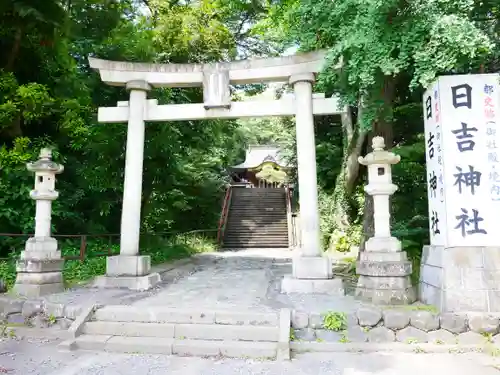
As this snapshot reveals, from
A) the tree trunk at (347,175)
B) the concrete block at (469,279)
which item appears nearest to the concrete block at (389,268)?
the concrete block at (469,279)

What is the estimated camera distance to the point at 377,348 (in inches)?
197

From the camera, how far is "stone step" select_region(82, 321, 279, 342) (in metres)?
5.13

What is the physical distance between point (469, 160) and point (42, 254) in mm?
7258

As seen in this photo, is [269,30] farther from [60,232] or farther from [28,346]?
[28,346]

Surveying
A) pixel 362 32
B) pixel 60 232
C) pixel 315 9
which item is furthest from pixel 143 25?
pixel 362 32

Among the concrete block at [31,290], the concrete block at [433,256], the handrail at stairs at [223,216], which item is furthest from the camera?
the handrail at stairs at [223,216]

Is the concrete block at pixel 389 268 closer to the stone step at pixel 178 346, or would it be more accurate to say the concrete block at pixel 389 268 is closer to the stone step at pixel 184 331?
the stone step at pixel 184 331

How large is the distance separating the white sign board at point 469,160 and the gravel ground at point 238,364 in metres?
1.66

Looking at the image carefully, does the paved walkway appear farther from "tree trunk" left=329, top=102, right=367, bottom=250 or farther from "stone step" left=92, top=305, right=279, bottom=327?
"tree trunk" left=329, top=102, right=367, bottom=250

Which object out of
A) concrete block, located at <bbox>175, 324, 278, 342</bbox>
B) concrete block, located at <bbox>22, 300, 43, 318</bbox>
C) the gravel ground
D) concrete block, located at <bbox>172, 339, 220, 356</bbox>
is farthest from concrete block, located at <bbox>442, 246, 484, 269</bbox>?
concrete block, located at <bbox>22, 300, 43, 318</bbox>

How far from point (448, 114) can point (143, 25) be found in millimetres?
9953

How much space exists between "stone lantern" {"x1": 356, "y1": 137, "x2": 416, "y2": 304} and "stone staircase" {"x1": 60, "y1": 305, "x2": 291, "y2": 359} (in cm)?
150

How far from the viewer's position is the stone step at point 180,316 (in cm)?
537

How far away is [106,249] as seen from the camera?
1031 centimetres
